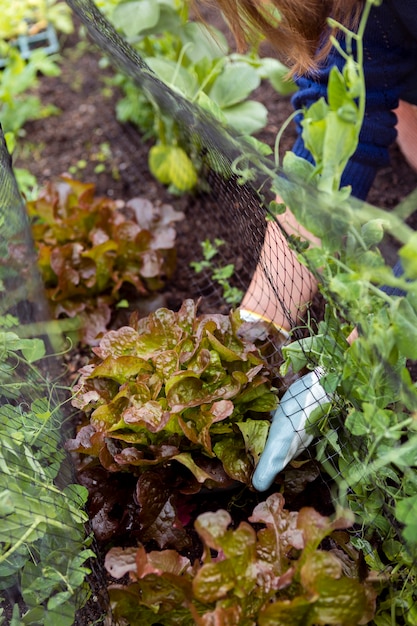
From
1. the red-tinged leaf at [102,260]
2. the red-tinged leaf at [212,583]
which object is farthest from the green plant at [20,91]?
the red-tinged leaf at [212,583]

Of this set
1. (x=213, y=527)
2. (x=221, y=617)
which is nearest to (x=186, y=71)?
(x=213, y=527)

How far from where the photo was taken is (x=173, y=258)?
6.06 ft

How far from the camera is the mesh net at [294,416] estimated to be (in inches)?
34.2

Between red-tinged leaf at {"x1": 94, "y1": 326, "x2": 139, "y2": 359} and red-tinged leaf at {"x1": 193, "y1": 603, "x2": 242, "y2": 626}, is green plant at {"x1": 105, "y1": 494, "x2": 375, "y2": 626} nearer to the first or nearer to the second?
red-tinged leaf at {"x1": 193, "y1": 603, "x2": 242, "y2": 626}

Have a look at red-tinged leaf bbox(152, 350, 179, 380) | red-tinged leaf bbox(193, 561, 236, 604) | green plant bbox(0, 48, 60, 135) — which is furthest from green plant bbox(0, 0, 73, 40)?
red-tinged leaf bbox(193, 561, 236, 604)

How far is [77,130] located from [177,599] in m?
1.95

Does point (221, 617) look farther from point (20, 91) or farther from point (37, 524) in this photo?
point (20, 91)

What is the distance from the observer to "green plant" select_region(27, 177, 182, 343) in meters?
1.69

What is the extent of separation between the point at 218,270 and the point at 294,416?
71 cm

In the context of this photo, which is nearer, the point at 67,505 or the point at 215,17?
the point at 67,505

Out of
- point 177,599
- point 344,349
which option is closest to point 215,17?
point 344,349

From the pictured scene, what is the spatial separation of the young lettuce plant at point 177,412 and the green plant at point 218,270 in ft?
1.40

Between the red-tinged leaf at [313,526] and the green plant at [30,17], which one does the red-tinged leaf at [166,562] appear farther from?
the green plant at [30,17]

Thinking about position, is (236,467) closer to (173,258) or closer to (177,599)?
(177,599)
